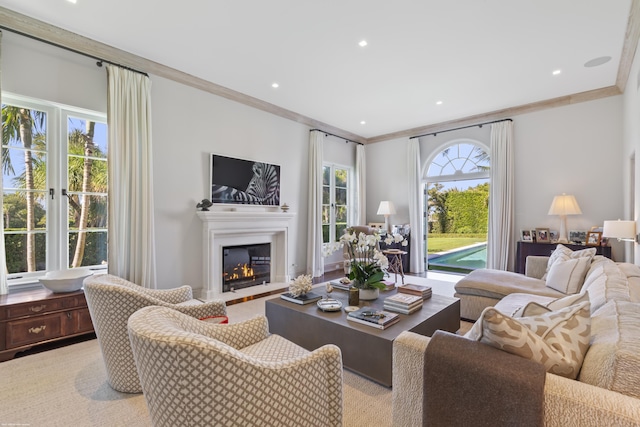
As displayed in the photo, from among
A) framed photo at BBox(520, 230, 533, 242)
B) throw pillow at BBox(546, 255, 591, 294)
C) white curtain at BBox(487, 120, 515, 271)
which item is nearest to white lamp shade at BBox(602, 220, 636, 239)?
throw pillow at BBox(546, 255, 591, 294)

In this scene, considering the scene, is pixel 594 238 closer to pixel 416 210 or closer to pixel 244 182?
pixel 416 210

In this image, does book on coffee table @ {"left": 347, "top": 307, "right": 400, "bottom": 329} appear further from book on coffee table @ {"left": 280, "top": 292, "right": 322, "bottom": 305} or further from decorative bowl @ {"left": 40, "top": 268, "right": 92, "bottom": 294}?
decorative bowl @ {"left": 40, "top": 268, "right": 92, "bottom": 294}

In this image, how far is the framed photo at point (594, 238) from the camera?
13.8 feet

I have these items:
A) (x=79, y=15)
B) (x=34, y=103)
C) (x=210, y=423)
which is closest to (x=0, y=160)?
(x=34, y=103)

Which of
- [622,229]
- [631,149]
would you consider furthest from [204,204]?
[631,149]

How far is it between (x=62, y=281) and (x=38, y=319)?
34 centimetres

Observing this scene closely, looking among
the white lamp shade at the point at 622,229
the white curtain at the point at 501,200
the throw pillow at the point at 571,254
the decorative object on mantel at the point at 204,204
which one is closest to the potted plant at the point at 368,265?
the throw pillow at the point at 571,254

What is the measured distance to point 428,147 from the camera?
6223 millimetres

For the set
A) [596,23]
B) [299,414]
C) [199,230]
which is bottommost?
[299,414]

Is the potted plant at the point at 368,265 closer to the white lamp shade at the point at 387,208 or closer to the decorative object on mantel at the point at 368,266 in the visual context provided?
the decorative object on mantel at the point at 368,266

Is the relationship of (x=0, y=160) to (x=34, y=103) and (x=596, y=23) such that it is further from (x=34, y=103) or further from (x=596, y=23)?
(x=596, y=23)

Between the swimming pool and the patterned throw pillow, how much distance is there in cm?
553

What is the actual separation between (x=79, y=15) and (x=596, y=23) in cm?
493

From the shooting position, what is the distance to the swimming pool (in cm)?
664
